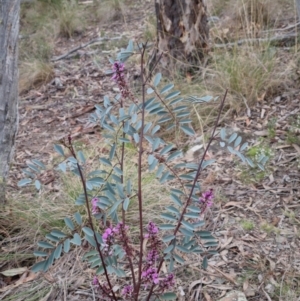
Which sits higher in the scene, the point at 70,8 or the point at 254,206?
the point at 70,8

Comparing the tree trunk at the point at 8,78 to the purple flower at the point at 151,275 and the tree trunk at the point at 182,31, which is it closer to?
the purple flower at the point at 151,275

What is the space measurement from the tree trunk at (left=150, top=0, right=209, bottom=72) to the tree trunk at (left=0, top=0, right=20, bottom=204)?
6.60 feet

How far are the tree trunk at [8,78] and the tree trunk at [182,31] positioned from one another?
2.01 metres

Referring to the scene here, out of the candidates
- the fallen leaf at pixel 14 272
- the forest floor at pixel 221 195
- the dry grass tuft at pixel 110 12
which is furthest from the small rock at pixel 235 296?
the dry grass tuft at pixel 110 12

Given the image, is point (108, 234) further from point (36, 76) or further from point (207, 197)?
point (36, 76)

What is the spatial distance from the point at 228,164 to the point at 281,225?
772 mm

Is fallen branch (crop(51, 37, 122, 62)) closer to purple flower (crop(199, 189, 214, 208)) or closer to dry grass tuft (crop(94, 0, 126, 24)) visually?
dry grass tuft (crop(94, 0, 126, 24))

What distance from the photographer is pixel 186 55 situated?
14.1 ft

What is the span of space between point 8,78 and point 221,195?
52.7 inches

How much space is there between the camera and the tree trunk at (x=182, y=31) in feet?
13.9

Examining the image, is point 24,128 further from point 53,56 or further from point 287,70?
point 287,70

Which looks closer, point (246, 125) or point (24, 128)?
point (246, 125)

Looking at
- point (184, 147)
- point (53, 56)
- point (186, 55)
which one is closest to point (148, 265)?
point (184, 147)

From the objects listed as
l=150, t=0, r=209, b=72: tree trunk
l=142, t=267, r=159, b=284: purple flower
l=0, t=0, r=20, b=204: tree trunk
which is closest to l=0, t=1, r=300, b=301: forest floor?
l=150, t=0, r=209, b=72: tree trunk
